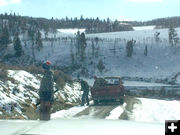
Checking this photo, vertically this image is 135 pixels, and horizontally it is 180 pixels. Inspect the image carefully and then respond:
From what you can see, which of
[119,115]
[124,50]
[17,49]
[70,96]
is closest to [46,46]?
[17,49]

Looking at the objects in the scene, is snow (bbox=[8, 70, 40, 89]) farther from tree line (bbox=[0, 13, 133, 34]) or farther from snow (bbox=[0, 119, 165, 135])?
tree line (bbox=[0, 13, 133, 34])

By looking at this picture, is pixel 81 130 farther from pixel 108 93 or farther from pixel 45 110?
pixel 108 93

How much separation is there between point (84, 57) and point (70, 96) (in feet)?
246

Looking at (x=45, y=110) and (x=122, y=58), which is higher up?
(x=45, y=110)

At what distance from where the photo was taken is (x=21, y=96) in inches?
722

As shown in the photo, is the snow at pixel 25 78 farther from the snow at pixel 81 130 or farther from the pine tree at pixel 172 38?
the pine tree at pixel 172 38

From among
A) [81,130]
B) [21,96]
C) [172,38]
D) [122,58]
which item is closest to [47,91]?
[21,96]

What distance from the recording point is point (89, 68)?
93625mm

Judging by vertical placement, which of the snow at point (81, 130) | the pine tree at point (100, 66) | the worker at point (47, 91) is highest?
the snow at point (81, 130)

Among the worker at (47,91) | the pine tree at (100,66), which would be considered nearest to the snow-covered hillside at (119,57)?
the pine tree at (100,66)

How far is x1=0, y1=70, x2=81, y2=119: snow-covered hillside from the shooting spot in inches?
595

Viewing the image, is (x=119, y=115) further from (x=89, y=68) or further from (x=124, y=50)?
(x=124, y=50)

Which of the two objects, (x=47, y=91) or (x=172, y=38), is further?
(x=172, y=38)

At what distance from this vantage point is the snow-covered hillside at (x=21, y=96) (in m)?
15.1
